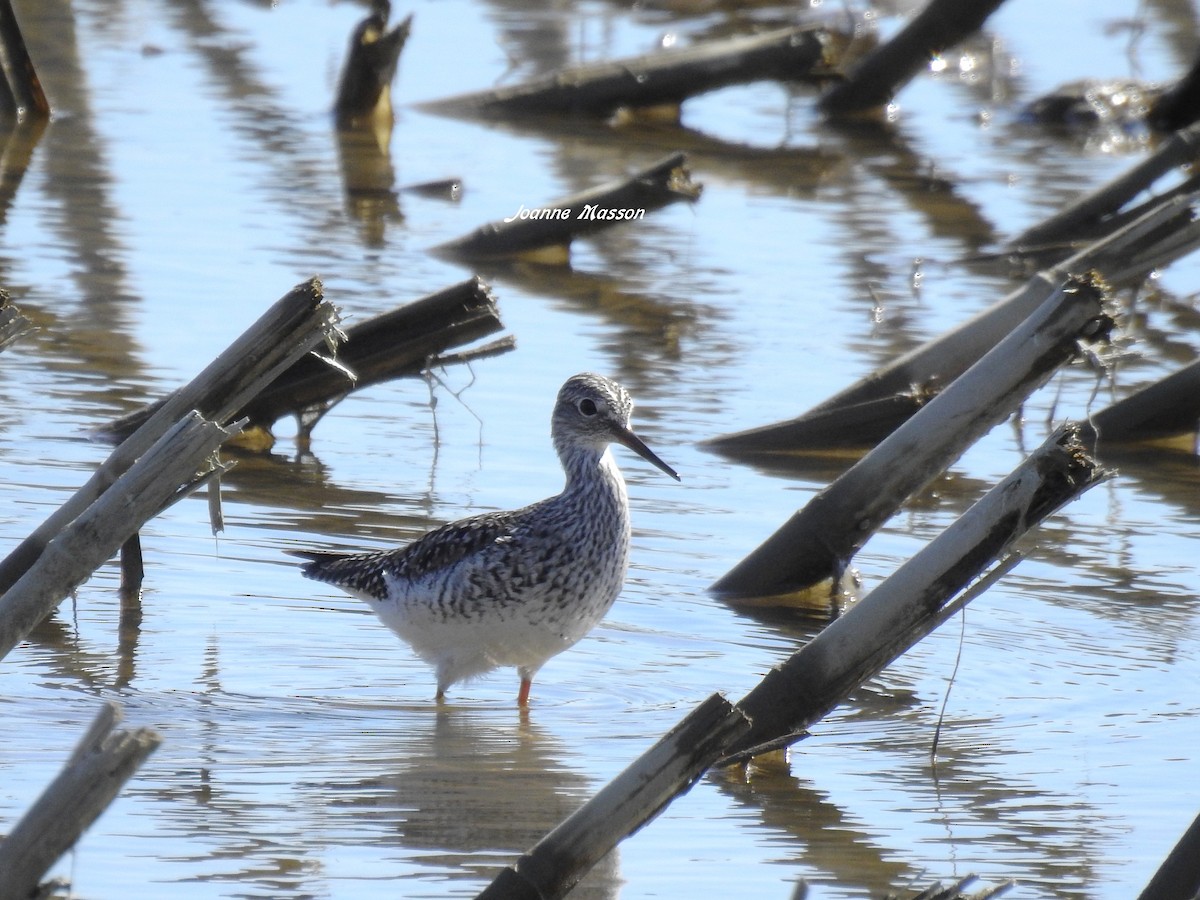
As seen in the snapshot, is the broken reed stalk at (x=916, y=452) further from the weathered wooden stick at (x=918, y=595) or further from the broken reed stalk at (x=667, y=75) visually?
the broken reed stalk at (x=667, y=75)

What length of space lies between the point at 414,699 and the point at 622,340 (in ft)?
14.1

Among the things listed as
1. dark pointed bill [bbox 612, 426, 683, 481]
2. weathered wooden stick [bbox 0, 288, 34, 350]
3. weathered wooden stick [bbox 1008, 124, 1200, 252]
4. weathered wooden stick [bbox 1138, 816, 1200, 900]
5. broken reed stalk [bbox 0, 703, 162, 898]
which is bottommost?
weathered wooden stick [bbox 1008, 124, 1200, 252]

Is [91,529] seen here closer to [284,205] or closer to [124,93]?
[284,205]

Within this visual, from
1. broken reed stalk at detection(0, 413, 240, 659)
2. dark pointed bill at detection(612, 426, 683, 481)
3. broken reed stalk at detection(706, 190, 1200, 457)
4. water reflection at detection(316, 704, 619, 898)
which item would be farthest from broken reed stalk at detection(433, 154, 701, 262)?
broken reed stalk at detection(0, 413, 240, 659)

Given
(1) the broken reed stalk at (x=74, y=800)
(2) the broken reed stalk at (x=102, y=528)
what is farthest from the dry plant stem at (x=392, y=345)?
(1) the broken reed stalk at (x=74, y=800)

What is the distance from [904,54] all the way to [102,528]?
11.6 m

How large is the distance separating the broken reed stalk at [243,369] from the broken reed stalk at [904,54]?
9.72 m

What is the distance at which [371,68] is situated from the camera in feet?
47.2

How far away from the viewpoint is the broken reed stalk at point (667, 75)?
14.8 m

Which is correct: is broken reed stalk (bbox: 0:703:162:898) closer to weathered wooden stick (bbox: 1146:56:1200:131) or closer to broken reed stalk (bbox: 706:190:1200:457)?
broken reed stalk (bbox: 706:190:1200:457)

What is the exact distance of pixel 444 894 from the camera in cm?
465

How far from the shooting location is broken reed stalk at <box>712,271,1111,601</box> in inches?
217

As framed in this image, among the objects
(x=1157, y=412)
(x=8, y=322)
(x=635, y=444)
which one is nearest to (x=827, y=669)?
(x=635, y=444)

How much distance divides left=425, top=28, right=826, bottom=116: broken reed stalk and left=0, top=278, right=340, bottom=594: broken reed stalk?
10.2m
